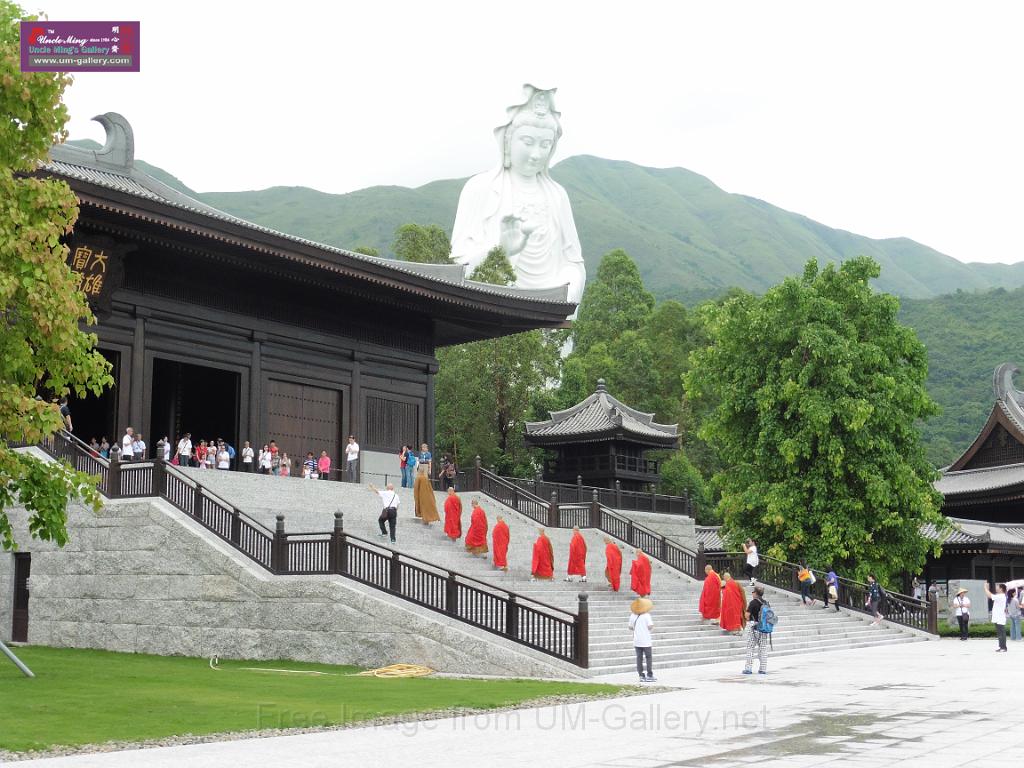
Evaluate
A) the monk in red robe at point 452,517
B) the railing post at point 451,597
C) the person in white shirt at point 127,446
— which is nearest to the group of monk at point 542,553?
the monk in red robe at point 452,517

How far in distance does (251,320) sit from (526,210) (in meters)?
39.0

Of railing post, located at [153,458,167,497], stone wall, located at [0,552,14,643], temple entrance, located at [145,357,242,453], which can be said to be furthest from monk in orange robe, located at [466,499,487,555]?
temple entrance, located at [145,357,242,453]

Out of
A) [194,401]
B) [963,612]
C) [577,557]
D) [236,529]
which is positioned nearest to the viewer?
[236,529]

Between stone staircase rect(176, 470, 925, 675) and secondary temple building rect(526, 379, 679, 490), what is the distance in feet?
37.5

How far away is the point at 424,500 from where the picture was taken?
25625mm

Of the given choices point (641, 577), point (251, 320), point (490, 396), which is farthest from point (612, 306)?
point (641, 577)

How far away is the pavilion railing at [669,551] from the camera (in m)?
27.4

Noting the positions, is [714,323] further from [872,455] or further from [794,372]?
[872,455]

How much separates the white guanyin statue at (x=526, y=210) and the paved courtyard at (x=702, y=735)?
5007 centimetres

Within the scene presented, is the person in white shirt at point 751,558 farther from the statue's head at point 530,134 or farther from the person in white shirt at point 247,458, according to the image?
the statue's head at point 530,134

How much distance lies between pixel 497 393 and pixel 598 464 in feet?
16.0

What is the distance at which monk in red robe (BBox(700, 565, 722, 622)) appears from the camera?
22.3 metres

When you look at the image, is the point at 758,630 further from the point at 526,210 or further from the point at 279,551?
the point at 526,210

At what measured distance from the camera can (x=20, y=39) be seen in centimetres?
1291
